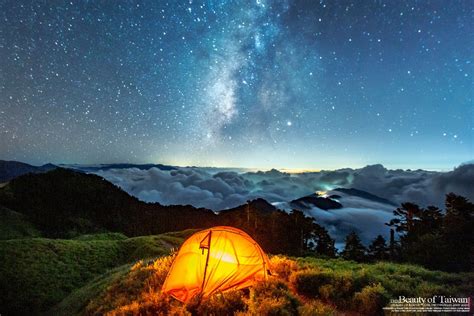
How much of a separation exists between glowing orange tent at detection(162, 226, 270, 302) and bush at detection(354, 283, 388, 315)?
3.87 meters

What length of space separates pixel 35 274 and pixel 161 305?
92.8 feet

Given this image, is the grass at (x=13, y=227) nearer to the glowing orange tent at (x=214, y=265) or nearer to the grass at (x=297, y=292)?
the grass at (x=297, y=292)

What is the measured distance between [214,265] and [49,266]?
3022 centimetres

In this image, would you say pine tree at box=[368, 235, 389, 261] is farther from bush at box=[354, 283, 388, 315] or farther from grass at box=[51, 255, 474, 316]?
bush at box=[354, 283, 388, 315]

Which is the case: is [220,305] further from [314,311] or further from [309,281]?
[309,281]

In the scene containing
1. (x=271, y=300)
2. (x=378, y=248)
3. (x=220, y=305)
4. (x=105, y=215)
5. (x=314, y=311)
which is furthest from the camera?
(x=105, y=215)

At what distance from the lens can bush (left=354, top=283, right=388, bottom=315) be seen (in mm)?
10039

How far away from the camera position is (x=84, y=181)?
19650 centimetres

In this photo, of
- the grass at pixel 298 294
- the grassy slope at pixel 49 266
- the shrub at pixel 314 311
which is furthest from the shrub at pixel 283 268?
the grassy slope at pixel 49 266

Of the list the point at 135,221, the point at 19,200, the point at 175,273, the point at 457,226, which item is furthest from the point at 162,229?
the point at 175,273

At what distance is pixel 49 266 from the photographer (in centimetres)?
3291

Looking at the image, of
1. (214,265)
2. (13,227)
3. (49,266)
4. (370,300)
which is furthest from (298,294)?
(13,227)

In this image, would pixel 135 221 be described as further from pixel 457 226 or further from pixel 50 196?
pixel 457 226

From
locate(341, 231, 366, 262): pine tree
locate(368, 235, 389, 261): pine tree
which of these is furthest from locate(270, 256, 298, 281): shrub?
locate(368, 235, 389, 261): pine tree
